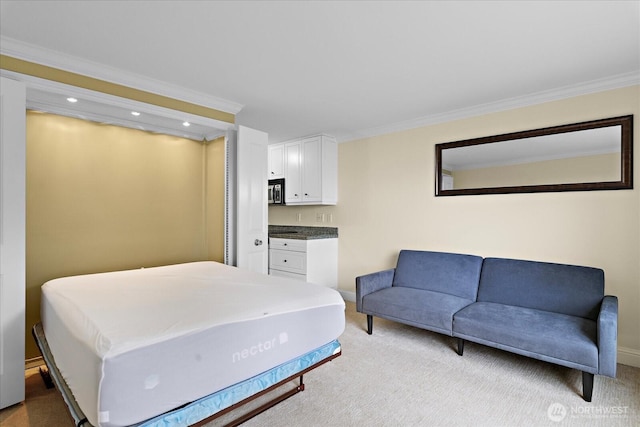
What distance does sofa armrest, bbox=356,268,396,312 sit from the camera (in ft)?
11.3

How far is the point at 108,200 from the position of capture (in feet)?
11.0

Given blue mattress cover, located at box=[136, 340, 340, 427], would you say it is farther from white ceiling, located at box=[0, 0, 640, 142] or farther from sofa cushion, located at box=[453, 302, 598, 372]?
white ceiling, located at box=[0, 0, 640, 142]

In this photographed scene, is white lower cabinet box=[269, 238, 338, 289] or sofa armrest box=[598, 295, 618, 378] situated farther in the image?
white lower cabinet box=[269, 238, 338, 289]

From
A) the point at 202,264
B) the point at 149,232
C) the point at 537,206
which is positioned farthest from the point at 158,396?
the point at 537,206

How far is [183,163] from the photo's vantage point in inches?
154

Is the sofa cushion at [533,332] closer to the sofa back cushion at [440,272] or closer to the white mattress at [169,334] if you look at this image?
the sofa back cushion at [440,272]

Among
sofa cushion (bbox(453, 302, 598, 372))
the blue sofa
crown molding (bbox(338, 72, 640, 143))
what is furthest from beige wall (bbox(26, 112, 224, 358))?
sofa cushion (bbox(453, 302, 598, 372))

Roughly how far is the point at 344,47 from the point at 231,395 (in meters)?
2.21

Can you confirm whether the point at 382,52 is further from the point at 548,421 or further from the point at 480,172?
the point at 548,421

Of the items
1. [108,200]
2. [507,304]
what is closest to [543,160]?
[507,304]

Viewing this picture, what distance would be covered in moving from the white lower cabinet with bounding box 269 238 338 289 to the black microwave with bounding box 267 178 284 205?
690 mm

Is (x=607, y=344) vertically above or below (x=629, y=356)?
above

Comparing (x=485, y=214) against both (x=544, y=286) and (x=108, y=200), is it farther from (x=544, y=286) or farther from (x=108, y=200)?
(x=108, y=200)

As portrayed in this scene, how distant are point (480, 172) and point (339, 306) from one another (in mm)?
2308
